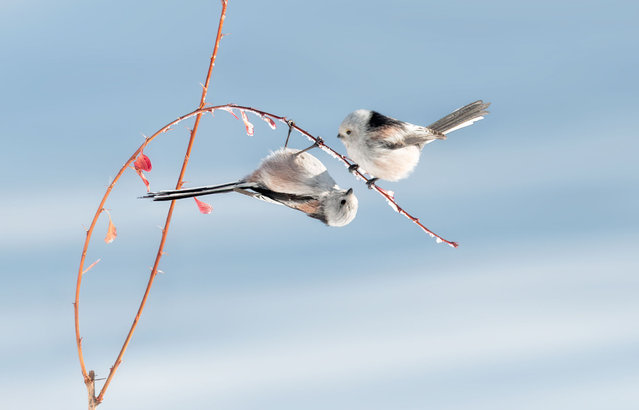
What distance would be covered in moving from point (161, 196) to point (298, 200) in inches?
33.7

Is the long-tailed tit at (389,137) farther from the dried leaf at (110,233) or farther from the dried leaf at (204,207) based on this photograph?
the dried leaf at (110,233)

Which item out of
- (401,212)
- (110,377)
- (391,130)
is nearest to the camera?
(401,212)

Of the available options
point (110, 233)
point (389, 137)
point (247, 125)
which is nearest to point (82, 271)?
point (110, 233)

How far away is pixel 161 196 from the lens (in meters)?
2.73

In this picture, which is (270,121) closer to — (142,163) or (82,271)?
(142,163)

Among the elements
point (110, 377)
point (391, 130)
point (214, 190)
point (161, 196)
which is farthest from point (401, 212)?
point (110, 377)

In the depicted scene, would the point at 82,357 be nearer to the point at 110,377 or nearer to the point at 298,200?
the point at 110,377

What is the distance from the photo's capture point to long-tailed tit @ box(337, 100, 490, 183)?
3111 mm

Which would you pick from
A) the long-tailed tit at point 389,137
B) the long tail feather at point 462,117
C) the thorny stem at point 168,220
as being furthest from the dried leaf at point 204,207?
the long tail feather at point 462,117

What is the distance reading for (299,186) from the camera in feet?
11.0

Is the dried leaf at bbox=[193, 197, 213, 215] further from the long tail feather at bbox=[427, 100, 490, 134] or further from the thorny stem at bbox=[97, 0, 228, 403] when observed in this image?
the long tail feather at bbox=[427, 100, 490, 134]

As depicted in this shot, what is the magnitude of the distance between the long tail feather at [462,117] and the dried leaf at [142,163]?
1.66m

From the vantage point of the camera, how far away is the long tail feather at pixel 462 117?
3.17 m

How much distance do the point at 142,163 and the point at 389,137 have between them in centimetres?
143
